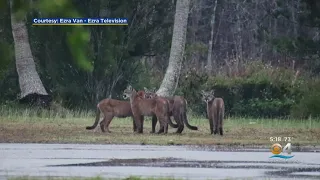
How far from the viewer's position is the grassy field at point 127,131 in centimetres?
2094

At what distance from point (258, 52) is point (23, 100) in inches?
880

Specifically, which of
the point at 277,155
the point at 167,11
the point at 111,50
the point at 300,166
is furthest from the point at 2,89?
the point at 300,166

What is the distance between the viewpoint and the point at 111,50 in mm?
32406

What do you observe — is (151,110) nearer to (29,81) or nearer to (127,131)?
(127,131)

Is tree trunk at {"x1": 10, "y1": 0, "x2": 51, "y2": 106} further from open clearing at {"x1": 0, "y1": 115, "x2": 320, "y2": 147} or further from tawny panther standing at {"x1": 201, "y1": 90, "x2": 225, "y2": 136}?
tawny panther standing at {"x1": 201, "y1": 90, "x2": 225, "y2": 136}

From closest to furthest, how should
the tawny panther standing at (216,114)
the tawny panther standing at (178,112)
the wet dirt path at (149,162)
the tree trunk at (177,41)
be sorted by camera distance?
1. the wet dirt path at (149,162)
2. the tawny panther standing at (216,114)
3. the tawny panther standing at (178,112)
4. the tree trunk at (177,41)

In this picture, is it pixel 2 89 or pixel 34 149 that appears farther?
pixel 2 89

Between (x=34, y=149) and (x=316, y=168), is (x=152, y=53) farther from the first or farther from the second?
(x=316, y=168)

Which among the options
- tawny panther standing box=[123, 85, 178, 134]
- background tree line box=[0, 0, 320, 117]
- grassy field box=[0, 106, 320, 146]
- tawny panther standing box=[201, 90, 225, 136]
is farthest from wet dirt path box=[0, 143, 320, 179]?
background tree line box=[0, 0, 320, 117]

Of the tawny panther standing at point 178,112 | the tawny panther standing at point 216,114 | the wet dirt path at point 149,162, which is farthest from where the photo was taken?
the tawny panther standing at point 178,112

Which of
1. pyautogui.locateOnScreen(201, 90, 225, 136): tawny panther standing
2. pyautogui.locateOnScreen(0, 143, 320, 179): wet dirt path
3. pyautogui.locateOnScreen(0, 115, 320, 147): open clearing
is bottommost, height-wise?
pyautogui.locateOnScreen(0, 143, 320, 179): wet dirt path

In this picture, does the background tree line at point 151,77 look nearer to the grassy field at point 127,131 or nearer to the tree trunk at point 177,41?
the tree trunk at point 177,41

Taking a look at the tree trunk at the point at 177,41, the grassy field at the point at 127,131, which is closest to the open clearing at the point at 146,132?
the grassy field at the point at 127,131

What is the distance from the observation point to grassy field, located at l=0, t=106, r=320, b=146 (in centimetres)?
2094
